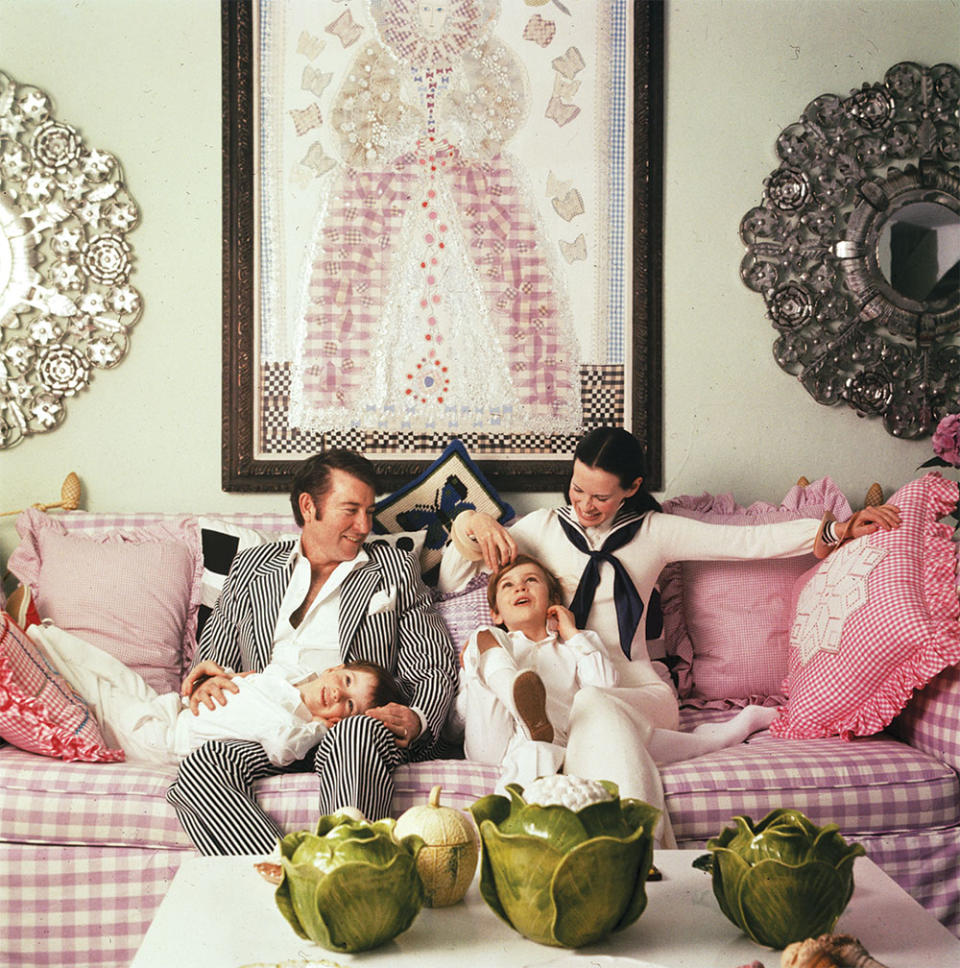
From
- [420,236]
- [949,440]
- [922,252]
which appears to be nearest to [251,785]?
[420,236]

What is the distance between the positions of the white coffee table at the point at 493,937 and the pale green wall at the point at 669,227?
1.89 metres

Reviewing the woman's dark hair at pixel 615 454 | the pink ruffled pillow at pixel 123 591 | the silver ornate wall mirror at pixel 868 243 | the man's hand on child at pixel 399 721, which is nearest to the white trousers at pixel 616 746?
the man's hand on child at pixel 399 721

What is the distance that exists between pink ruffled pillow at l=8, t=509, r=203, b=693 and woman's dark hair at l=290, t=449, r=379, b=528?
1.23 ft

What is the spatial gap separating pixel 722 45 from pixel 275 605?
213 centimetres

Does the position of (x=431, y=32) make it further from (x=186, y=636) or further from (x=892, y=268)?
(x=186, y=636)

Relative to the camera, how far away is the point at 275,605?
99.0 inches

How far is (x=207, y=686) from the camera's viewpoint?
7.52 feet

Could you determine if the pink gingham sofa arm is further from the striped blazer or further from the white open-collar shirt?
the white open-collar shirt

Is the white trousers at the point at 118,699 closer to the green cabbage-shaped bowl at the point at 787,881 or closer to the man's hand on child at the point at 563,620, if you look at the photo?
the man's hand on child at the point at 563,620

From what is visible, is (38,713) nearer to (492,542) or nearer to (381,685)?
(381,685)

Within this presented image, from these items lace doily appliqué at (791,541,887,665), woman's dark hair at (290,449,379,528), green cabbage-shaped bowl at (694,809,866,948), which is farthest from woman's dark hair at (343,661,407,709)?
green cabbage-shaped bowl at (694,809,866,948)

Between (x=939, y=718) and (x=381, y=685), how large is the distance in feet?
4.05

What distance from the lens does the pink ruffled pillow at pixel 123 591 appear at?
261cm

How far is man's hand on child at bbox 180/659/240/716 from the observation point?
2.27 m
